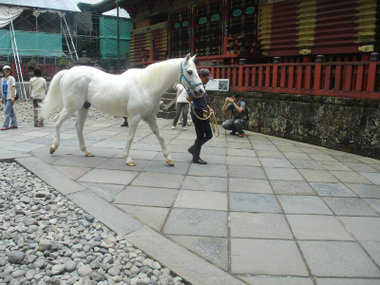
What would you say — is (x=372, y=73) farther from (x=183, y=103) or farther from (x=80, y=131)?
(x=80, y=131)

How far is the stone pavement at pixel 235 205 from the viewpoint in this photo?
101 inches

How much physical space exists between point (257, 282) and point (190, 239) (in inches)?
30.7

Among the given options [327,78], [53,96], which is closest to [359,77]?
[327,78]

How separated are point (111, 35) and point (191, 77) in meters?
21.9

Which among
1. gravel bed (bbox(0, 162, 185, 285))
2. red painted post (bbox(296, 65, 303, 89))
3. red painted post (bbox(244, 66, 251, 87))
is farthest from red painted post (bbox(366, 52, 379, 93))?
gravel bed (bbox(0, 162, 185, 285))

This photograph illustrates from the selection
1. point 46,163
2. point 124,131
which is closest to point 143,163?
point 46,163

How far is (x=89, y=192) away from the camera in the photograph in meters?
3.97

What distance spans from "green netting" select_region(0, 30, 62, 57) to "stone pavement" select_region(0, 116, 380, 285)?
1655 centimetres

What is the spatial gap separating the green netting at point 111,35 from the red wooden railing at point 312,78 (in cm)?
1704

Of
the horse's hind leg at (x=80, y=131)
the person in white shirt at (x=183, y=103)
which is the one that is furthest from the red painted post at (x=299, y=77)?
the horse's hind leg at (x=80, y=131)

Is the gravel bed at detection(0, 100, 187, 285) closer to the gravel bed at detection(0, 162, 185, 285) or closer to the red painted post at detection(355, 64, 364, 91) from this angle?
the gravel bed at detection(0, 162, 185, 285)

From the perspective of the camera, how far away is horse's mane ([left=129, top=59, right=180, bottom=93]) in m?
4.93

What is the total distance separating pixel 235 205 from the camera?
12.3 ft

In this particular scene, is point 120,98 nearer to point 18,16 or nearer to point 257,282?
point 257,282
